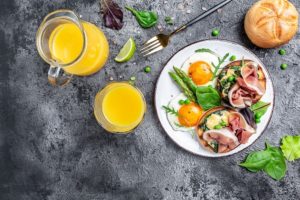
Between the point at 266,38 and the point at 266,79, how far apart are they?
225mm

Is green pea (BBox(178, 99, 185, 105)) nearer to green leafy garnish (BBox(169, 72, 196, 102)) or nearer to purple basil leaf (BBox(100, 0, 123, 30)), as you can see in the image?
green leafy garnish (BBox(169, 72, 196, 102))

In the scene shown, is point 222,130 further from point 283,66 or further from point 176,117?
point 283,66

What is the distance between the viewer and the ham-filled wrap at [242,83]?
97.8 inches

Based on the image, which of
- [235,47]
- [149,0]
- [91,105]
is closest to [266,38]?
[235,47]

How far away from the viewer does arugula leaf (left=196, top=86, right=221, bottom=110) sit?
8.42 feet

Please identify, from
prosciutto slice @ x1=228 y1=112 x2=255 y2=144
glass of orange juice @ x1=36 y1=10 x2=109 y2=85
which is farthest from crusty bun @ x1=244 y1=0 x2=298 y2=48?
glass of orange juice @ x1=36 y1=10 x2=109 y2=85

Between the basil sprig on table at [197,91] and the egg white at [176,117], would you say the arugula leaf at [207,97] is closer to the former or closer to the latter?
the basil sprig on table at [197,91]

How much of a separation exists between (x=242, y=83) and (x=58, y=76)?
100cm

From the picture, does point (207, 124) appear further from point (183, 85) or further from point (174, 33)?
point (174, 33)

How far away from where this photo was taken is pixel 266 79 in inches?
101

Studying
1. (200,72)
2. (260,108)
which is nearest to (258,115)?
(260,108)

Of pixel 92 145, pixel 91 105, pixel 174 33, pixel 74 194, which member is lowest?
pixel 74 194

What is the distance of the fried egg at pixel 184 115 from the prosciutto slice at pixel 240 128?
0.63 feet

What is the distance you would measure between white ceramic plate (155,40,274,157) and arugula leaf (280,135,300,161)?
20 centimetres
